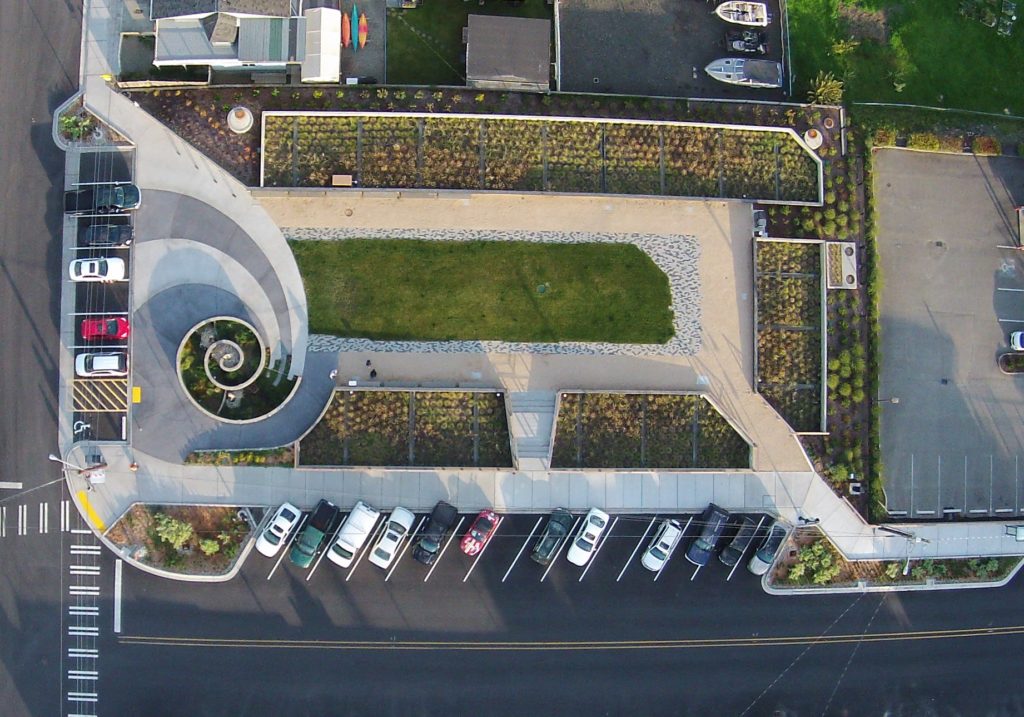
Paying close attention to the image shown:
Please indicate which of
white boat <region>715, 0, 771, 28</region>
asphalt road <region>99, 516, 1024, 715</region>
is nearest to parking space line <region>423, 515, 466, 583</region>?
asphalt road <region>99, 516, 1024, 715</region>

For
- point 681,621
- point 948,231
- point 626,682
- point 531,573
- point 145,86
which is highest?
point 145,86

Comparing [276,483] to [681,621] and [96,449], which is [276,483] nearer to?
[96,449]

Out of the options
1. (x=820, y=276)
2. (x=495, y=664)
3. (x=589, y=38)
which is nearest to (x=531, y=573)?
(x=495, y=664)

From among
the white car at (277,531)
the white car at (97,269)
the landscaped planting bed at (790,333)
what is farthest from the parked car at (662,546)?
the white car at (97,269)

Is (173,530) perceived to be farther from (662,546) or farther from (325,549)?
(662,546)

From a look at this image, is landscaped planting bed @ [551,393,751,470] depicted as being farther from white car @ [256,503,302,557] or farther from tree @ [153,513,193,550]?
tree @ [153,513,193,550]

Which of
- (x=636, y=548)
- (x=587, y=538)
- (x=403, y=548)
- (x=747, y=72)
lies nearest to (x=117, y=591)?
(x=403, y=548)
